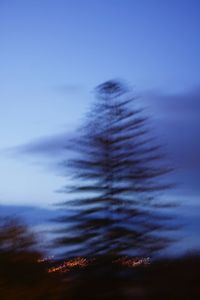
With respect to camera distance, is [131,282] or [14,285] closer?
[14,285]

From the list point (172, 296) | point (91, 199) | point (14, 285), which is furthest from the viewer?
point (91, 199)

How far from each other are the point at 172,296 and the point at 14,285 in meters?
4.92

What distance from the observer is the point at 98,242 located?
2375 centimetres

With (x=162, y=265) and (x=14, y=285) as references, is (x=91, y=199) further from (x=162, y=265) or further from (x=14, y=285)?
(x=14, y=285)

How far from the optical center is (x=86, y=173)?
84.3 feet

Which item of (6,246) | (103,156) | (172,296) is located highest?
(103,156)

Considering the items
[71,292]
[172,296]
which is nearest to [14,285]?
[71,292]

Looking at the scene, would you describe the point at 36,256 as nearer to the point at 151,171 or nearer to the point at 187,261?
the point at 187,261

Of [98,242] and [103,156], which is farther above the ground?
[103,156]

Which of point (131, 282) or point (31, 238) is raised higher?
point (31, 238)

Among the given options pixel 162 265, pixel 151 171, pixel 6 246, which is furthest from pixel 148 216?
pixel 6 246

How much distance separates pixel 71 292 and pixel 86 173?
30.6ft

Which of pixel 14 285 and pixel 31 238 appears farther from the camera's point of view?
pixel 31 238

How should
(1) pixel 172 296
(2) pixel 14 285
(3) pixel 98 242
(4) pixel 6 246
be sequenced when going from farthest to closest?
(3) pixel 98 242 < (4) pixel 6 246 < (2) pixel 14 285 < (1) pixel 172 296
